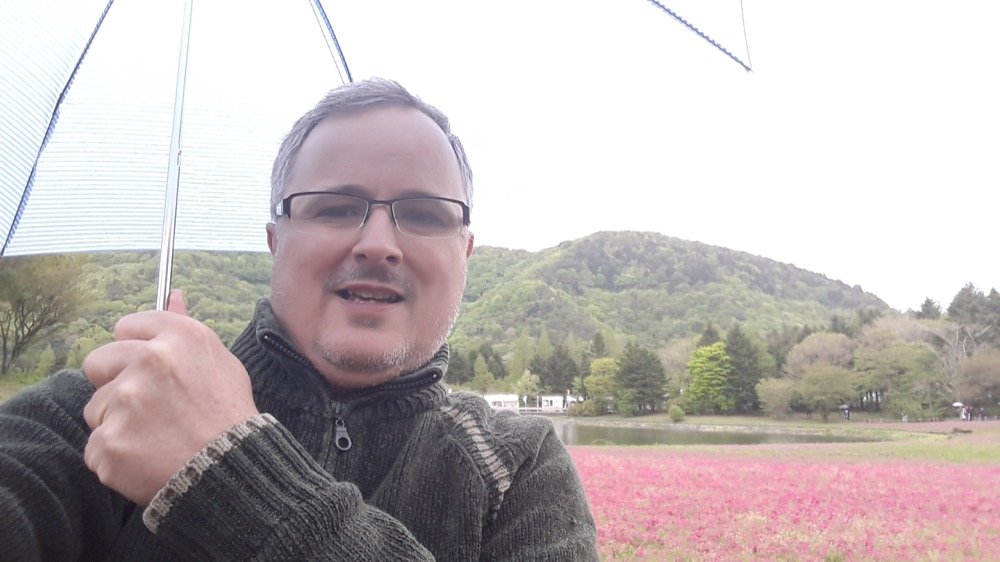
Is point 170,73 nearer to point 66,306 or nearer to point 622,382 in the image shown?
point 66,306

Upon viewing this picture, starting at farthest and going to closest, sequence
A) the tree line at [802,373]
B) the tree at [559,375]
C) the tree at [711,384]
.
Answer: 1. the tree at [559,375]
2. the tree at [711,384]
3. the tree line at [802,373]

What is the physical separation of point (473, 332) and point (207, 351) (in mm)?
→ 64718

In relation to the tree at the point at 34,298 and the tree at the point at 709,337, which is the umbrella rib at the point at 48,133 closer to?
the tree at the point at 34,298

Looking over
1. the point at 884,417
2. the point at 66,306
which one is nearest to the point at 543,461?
the point at 66,306

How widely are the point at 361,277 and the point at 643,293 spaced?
98.5m

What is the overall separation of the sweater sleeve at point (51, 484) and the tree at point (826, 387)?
41.2m

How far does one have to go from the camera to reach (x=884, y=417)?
37.2 m

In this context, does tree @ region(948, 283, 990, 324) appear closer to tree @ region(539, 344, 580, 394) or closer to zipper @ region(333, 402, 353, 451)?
tree @ region(539, 344, 580, 394)

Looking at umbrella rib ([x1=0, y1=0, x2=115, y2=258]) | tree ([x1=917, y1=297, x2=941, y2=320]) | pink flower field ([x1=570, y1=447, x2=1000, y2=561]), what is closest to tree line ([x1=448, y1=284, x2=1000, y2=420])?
tree ([x1=917, y1=297, x2=941, y2=320])

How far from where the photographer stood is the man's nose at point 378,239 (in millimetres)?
1059

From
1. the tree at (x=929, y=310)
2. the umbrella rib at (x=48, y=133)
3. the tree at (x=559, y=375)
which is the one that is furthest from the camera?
the tree at (x=929, y=310)

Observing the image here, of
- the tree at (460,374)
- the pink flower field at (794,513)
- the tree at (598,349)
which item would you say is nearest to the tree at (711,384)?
the tree at (598,349)

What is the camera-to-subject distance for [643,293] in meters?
97.1

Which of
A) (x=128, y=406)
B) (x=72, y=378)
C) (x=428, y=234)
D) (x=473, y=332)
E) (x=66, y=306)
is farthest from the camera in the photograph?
(x=473, y=332)
